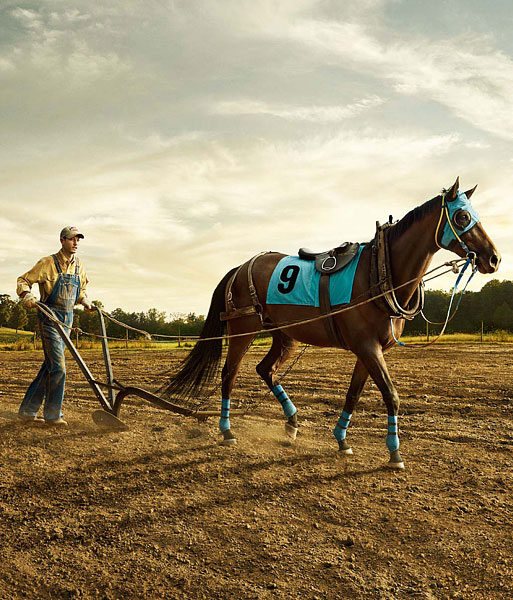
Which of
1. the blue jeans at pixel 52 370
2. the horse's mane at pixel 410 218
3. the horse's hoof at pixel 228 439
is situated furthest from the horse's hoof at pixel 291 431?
the blue jeans at pixel 52 370

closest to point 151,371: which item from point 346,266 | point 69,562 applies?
point 346,266

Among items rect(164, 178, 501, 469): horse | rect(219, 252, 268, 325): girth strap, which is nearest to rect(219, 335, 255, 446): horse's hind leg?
rect(164, 178, 501, 469): horse

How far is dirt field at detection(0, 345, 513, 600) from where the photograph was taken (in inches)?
127

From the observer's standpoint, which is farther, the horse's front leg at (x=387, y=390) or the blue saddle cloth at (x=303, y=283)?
the blue saddle cloth at (x=303, y=283)

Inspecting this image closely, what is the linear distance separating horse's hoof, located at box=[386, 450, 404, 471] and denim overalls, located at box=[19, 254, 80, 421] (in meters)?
4.47

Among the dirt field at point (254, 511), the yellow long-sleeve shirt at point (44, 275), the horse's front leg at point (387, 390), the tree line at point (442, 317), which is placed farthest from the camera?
the tree line at point (442, 317)

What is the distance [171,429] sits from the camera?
699cm

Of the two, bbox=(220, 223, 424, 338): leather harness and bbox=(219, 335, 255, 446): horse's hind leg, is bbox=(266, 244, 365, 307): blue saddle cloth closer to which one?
bbox=(220, 223, 424, 338): leather harness

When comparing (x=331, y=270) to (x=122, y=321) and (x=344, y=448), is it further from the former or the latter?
(x=122, y=321)

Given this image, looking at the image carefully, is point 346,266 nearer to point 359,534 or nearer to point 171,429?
point 359,534

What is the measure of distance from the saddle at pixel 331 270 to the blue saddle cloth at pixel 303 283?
5 centimetres

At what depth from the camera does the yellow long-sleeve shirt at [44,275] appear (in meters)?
6.68

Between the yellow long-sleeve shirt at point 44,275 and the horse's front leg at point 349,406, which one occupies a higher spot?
the yellow long-sleeve shirt at point 44,275

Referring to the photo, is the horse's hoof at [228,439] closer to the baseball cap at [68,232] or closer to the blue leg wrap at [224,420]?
the blue leg wrap at [224,420]
